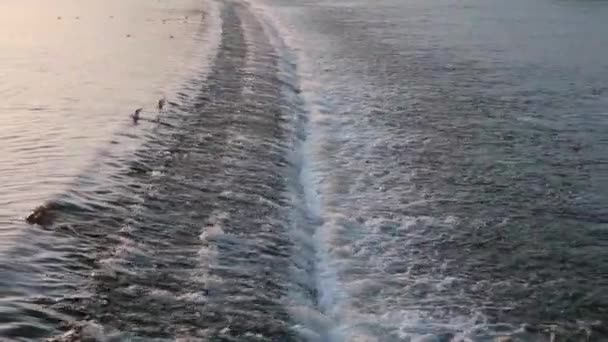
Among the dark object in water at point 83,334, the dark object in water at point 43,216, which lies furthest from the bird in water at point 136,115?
the dark object in water at point 83,334

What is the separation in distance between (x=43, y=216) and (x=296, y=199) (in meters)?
2.75

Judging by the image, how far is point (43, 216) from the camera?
24.4 ft

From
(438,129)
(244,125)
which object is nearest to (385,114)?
(438,129)

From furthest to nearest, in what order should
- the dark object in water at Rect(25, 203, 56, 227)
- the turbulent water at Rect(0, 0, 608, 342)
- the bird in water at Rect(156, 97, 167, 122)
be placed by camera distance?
1. the bird in water at Rect(156, 97, 167, 122)
2. the dark object in water at Rect(25, 203, 56, 227)
3. the turbulent water at Rect(0, 0, 608, 342)

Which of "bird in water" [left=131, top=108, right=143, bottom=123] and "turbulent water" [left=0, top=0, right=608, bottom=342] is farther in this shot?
"bird in water" [left=131, top=108, right=143, bottom=123]

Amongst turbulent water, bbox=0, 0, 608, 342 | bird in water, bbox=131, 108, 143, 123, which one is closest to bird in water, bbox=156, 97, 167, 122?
turbulent water, bbox=0, 0, 608, 342

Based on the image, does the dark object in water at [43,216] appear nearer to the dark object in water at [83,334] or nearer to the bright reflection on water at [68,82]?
the bright reflection on water at [68,82]

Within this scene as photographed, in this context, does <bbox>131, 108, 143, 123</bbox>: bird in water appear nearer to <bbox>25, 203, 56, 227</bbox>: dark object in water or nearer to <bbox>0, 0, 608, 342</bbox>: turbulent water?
<bbox>0, 0, 608, 342</bbox>: turbulent water

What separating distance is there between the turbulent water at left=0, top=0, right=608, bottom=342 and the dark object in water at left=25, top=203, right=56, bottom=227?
29 mm

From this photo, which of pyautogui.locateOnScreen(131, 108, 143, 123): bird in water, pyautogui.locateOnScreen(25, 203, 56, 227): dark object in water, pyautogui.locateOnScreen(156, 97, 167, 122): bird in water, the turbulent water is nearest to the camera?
the turbulent water

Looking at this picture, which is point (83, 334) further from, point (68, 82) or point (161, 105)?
point (68, 82)

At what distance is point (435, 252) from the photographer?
756 centimetres

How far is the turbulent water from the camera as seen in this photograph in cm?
609

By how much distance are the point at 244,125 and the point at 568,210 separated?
4846mm
